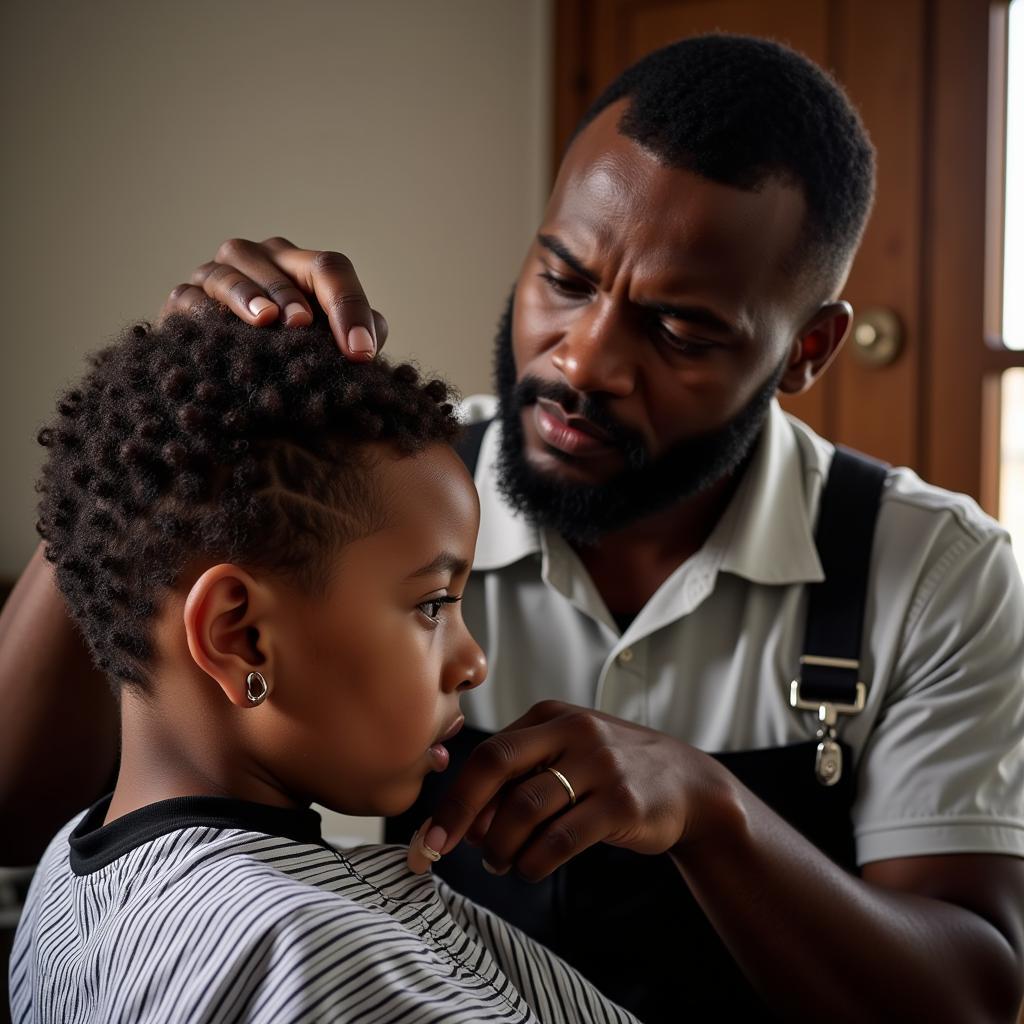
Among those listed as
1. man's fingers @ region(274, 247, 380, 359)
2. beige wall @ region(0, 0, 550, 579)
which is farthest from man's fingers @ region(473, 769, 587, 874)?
beige wall @ region(0, 0, 550, 579)

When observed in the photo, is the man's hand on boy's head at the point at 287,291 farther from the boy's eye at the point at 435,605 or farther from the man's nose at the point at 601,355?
the man's nose at the point at 601,355

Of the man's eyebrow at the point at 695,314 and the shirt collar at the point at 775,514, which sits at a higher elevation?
the man's eyebrow at the point at 695,314

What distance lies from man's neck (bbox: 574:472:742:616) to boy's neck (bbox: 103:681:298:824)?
581 millimetres

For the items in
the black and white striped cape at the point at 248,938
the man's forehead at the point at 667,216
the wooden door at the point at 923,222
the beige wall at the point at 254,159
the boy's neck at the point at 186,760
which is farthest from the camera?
the beige wall at the point at 254,159

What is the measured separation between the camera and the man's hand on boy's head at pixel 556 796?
792 millimetres

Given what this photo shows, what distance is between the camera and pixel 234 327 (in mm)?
807

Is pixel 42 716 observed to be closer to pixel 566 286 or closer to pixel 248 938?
pixel 248 938

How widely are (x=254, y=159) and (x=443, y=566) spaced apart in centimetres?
169

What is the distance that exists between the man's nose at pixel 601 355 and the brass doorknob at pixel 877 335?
3.49 feet

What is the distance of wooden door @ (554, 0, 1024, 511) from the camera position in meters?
1.98

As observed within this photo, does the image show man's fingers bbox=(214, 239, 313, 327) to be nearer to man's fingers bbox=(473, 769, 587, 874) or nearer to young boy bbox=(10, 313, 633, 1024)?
young boy bbox=(10, 313, 633, 1024)

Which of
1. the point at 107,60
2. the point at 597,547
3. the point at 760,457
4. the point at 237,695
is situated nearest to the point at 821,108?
the point at 760,457

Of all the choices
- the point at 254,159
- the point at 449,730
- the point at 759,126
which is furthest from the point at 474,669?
the point at 254,159

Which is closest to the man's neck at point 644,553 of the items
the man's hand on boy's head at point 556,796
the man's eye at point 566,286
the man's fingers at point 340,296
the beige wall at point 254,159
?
the man's eye at point 566,286
